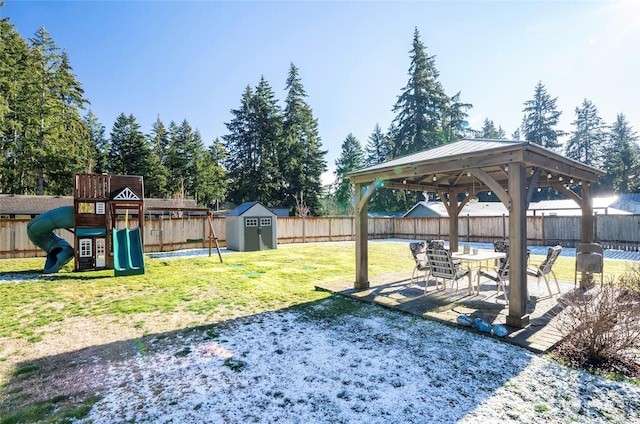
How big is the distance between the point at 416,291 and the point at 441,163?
2.60 meters

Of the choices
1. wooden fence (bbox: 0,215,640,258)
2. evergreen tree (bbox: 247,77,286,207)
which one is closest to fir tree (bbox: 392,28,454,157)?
wooden fence (bbox: 0,215,640,258)

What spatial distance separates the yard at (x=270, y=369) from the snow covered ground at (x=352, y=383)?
1 cm

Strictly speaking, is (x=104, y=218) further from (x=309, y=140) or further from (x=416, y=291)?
(x=309, y=140)

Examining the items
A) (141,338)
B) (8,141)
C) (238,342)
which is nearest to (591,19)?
(238,342)

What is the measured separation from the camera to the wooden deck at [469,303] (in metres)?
3.87

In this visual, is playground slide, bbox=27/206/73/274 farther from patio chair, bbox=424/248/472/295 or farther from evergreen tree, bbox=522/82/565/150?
evergreen tree, bbox=522/82/565/150

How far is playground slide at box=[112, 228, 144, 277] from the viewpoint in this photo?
28.0ft

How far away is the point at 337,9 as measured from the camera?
8766 mm

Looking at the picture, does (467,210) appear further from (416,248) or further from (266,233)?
(416,248)

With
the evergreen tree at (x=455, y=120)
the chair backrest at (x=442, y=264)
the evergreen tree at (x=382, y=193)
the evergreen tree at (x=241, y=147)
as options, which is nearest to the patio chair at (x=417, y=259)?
the chair backrest at (x=442, y=264)

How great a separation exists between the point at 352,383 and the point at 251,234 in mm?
12181

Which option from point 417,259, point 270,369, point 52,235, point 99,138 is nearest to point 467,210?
point 417,259

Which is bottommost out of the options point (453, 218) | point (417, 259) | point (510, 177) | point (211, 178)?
point (417, 259)

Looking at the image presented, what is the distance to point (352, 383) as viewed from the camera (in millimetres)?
2857
